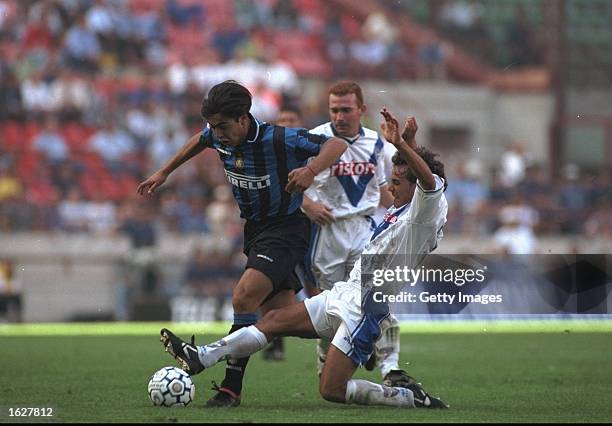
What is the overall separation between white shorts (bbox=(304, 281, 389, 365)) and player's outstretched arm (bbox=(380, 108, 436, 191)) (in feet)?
3.20

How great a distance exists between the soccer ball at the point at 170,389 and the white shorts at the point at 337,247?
250cm

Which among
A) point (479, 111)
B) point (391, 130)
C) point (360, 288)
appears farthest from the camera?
point (479, 111)

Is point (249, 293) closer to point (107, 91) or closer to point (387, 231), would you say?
point (387, 231)

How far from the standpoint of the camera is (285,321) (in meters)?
7.94

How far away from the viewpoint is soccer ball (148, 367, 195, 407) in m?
7.65

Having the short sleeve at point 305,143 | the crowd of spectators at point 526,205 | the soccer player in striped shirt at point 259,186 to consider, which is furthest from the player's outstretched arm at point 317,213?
the crowd of spectators at point 526,205

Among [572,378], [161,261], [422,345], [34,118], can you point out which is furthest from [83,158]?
[572,378]

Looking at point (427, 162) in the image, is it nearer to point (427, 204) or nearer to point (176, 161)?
point (427, 204)

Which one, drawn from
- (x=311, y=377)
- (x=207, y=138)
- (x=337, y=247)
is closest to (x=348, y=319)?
(x=207, y=138)

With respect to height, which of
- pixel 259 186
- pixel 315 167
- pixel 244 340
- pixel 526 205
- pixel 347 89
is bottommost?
pixel 244 340

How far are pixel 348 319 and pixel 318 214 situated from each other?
1903 mm

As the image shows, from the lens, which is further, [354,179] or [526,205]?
[526,205]

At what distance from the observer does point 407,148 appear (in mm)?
7242

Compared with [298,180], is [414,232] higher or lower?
lower
